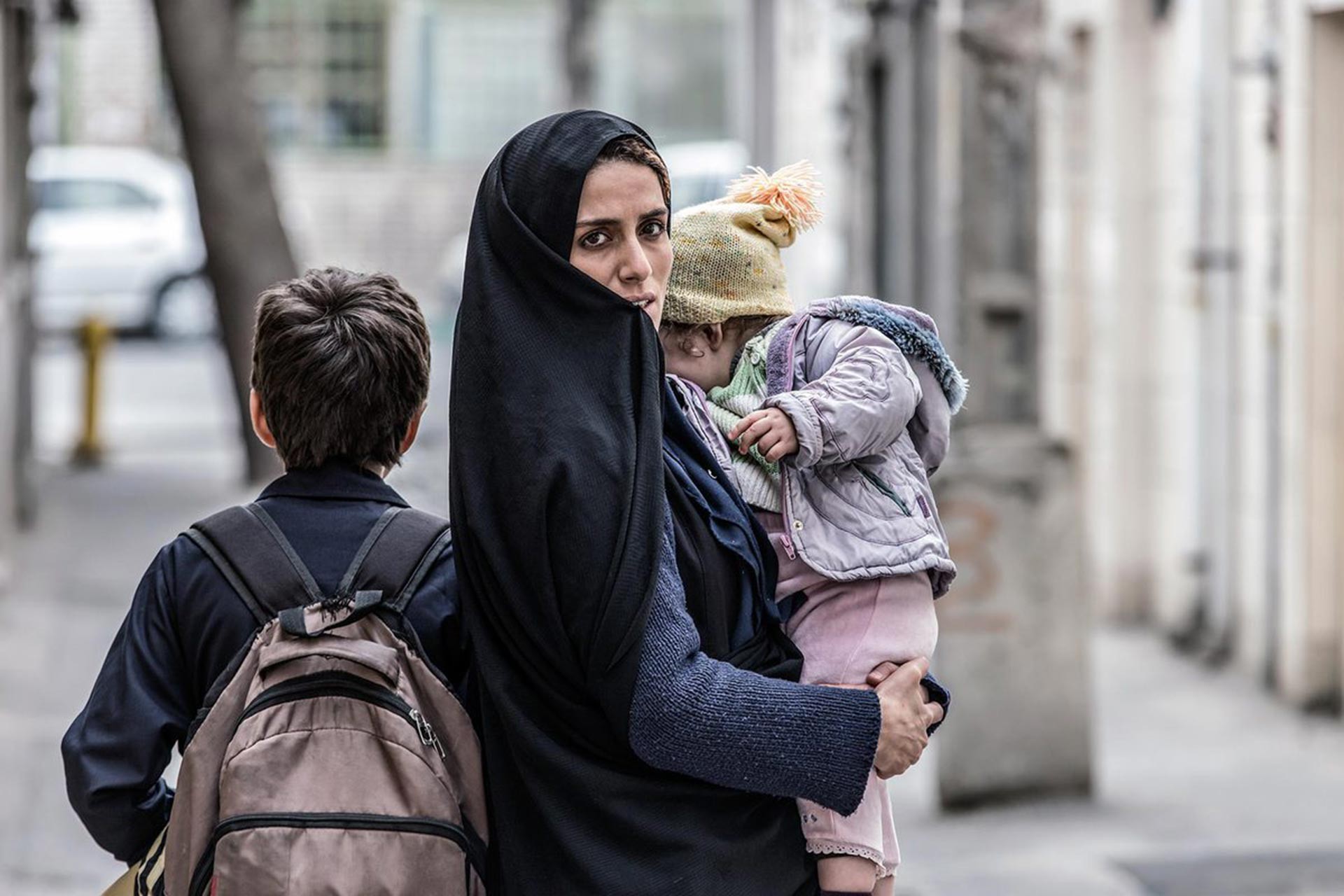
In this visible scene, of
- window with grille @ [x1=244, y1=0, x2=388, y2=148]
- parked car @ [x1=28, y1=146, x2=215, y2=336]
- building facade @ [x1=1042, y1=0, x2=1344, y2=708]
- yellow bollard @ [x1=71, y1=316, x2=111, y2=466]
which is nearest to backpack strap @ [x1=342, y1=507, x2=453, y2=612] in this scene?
building facade @ [x1=1042, y1=0, x2=1344, y2=708]

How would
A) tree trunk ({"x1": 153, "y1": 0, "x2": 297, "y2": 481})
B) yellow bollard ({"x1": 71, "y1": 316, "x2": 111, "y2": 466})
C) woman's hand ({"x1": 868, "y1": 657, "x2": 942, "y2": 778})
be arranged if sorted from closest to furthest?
woman's hand ({"x1": 868, "y1": 657, "x2": 942, "y2": 778}), tree trunk ({"x1": 153, "y1": 0, "x2": 297, "y2": 481}), yellow bollard ({"x1": 71, "y1": 316, "x2": 111, "y2": 466})

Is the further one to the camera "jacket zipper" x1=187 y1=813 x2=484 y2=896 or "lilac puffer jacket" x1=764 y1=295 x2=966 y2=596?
"lilac puffer jacket" x1=764 y1=295 x2=966 y2=596

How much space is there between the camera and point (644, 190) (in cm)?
268

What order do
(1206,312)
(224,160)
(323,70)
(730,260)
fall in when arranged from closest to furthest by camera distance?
(730,260)
(1206,312)
(224,160)
(323,70)

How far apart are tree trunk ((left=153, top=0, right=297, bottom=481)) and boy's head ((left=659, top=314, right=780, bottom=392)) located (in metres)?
10.2

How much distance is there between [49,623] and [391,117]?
2228 centimetres

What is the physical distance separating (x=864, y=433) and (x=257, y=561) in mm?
784

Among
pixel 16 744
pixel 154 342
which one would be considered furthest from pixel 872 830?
pixel 154 342

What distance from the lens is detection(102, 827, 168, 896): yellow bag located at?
283cm

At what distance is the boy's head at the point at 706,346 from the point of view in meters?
2.95

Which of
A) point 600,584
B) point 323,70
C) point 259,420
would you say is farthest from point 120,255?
point 600,584

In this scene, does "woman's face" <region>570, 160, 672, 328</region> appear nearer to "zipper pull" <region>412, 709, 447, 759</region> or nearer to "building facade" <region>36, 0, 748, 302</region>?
"zipper pull" <region>412, 709, 447, 759</region>

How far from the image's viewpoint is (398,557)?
9.28 feet

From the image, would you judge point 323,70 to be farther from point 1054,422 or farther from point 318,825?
point 318,825
